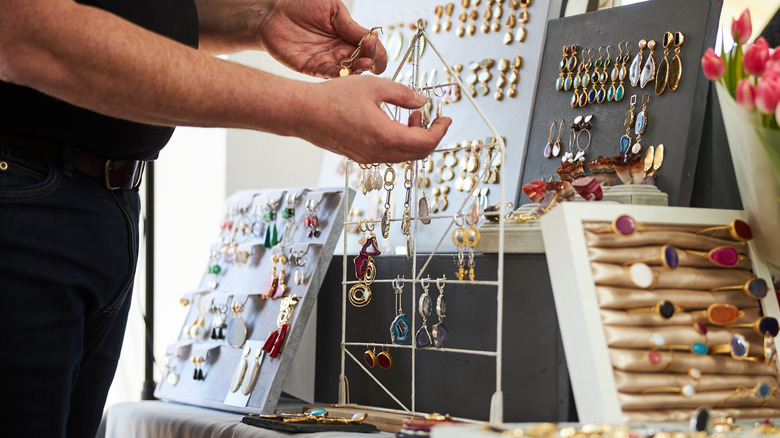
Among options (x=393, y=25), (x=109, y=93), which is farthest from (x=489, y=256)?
(x=393, y=25)

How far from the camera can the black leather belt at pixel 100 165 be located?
0.90m

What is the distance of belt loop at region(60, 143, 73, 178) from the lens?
902 mm

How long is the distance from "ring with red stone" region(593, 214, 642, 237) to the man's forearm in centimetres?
37

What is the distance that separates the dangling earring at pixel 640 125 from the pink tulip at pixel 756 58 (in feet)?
1.18

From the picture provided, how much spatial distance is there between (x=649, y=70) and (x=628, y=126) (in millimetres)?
91

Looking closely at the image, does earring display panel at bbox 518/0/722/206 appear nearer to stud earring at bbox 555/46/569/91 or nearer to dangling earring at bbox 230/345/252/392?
stud earring at bbox 555/46/569/91

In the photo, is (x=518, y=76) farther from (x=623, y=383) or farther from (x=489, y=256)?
(x=623, y=383)

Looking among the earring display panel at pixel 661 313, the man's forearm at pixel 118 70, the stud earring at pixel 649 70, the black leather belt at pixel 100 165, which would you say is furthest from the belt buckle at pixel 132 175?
the stud earring at pixel 649 70

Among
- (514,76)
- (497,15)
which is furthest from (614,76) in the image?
(497,15)

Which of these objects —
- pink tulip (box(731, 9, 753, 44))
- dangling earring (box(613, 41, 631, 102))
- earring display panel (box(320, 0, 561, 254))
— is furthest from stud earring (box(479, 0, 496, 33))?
pink tulip (box(731, 9, 753, 44))

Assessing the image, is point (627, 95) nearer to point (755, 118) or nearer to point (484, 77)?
point (484, 77)

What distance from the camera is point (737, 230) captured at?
0.86 meters

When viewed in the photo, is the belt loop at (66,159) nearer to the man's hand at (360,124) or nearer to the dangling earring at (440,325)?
the man's hand at (360,124)

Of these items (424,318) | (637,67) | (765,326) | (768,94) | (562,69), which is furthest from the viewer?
(562,69)
